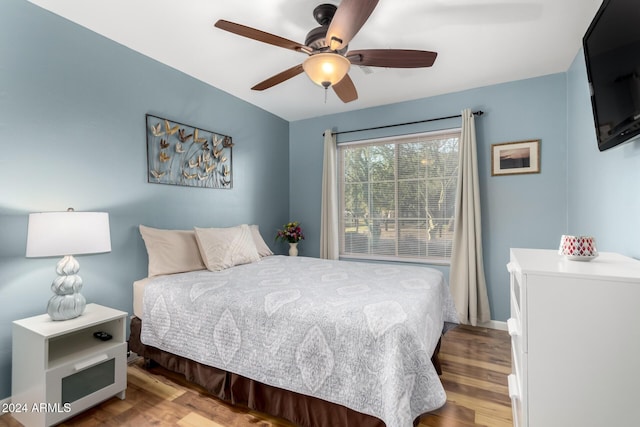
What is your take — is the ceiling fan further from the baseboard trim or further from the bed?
the baseboard trim

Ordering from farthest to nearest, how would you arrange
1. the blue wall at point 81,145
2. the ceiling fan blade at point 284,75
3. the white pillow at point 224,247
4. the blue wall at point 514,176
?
1. the blue wall at point 514,176
2. the white pillow at point 224,247
3. the ceiling fan blade at point 284,75
4. the blue wall at point 81,145

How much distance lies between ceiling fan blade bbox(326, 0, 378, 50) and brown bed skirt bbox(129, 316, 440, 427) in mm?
1942

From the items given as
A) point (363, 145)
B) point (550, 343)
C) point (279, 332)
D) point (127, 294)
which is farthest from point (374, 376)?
point (363, 145)

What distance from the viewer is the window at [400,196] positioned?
3.48 meters

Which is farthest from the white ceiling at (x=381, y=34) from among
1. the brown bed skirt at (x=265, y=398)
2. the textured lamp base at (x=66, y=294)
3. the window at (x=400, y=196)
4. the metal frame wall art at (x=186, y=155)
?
the brown bed skirt at (x=265, y=398)

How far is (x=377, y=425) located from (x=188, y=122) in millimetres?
2919

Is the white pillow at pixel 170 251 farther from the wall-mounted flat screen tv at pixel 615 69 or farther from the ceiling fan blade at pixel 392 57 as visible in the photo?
the wall-mounted flat screen tv at pixel 615 69

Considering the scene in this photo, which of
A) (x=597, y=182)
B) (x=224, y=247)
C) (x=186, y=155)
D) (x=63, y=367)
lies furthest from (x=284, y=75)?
(x=597, y=182)

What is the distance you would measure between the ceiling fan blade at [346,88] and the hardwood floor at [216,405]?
2280 mm

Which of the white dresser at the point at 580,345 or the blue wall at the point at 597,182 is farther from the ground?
the blue wall at the point at 597,182

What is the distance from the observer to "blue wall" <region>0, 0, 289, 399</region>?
1.86 meters

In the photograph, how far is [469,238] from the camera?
124 inches

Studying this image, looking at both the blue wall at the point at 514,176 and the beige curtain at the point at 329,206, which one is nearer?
the blue wall at the point at 514,176

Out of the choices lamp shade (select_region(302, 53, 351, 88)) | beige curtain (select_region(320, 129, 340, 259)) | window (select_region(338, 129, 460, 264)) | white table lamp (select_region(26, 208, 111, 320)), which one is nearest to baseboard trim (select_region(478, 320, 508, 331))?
window (select_region(338, 129, 460, 264))
